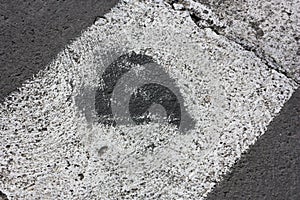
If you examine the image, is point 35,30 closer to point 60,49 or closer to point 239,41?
point 60,49

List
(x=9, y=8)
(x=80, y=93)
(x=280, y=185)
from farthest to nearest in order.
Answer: (x=9, y=8) < (x=80, y=93) < (x=280, y=185)

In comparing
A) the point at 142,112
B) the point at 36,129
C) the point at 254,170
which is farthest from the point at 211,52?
the point at 36,129

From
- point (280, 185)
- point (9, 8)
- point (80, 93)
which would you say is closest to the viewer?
point (280, 185)


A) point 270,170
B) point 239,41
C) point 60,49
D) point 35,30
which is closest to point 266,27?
point 239,41

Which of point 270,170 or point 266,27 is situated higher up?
point 266,27

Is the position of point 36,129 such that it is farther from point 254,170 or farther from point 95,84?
point 254,170

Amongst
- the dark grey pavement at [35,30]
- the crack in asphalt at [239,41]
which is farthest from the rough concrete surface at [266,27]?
the dark grey pavement at [35,30]

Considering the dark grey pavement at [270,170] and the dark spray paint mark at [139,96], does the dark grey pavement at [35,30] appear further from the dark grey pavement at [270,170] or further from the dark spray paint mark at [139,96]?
the dark grey pavement at [270,170]

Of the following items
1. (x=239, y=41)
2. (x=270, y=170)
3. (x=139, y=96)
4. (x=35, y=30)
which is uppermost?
(x=35, y=30)

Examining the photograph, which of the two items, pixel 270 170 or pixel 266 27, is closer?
pixel 270 170

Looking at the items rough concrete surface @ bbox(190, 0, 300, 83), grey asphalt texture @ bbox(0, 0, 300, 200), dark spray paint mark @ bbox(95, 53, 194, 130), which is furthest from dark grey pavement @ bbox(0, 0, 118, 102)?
rough concrete surface @ bbox(190, 0, 300, 83)
